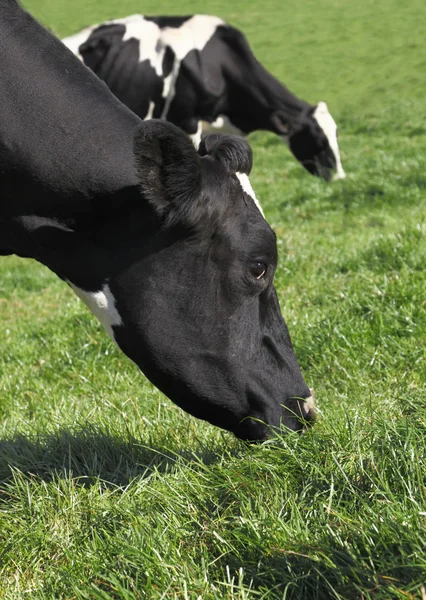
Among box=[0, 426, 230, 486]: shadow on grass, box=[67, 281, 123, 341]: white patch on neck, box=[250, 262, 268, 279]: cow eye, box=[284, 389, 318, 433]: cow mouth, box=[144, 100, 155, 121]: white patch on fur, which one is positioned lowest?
box=[144, 100, 155, 121]: white patch on fur

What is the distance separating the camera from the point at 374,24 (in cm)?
3247

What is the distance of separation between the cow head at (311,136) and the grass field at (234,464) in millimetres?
5581

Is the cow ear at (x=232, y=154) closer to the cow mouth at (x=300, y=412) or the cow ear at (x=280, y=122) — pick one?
the cow mouth at (x=300, y=412)

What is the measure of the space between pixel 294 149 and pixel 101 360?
9.53 metres

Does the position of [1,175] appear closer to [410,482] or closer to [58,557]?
[58,557]

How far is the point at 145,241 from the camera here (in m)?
3.40

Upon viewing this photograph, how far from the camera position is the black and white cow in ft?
40.9

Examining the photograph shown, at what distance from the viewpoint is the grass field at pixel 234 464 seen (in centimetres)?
245

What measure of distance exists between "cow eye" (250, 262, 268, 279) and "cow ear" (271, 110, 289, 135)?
10.8 metres

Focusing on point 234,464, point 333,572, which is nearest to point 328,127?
point 234,464

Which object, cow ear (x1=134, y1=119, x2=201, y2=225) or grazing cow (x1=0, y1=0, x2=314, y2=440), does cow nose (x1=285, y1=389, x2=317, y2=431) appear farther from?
cow ear (x1=134, y1=119, x2=201, y2=225)

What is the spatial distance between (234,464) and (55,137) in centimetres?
154

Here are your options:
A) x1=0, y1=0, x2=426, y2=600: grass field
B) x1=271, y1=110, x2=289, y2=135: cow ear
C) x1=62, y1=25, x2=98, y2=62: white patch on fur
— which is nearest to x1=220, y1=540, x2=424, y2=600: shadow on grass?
x1=0, y1=0, x2=426, y2=600: grass field

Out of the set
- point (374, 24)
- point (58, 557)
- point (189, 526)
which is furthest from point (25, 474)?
point (374, 24)
